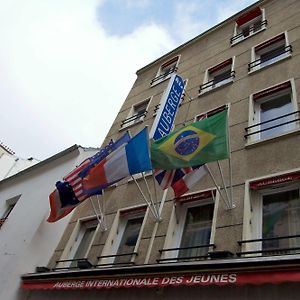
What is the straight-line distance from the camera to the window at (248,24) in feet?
42.2

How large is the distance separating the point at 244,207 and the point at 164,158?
73.4 inches

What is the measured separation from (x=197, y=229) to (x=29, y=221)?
21.0ft

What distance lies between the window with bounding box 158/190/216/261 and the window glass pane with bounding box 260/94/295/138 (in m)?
2.13

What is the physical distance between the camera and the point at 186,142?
6.93 meters

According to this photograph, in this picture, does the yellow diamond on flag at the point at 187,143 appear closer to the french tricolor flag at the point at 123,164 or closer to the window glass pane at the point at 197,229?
the french tricolor flag at the point at 123,164

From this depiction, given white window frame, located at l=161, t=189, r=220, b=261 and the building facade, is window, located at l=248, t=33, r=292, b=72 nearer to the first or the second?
the building facade

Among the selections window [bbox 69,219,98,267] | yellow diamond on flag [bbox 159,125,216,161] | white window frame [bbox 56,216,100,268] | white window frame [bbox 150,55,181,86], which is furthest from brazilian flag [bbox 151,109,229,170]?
white window frame [bbox 150,55,181,86]

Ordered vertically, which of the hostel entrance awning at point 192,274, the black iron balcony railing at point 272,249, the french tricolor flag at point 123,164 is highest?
the french tricolor flag at point 123,164

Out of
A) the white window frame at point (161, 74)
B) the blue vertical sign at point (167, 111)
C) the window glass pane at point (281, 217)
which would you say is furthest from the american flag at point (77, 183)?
the white window frame at point (161, 74)

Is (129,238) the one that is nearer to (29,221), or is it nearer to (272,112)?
(29,221)

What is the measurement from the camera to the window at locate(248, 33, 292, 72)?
407 inches

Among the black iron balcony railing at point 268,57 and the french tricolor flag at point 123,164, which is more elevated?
the black iron balcony railing at point 268,57

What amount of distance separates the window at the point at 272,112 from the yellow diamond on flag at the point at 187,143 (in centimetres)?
189

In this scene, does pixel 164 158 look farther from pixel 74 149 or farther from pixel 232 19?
pixel 232 19
